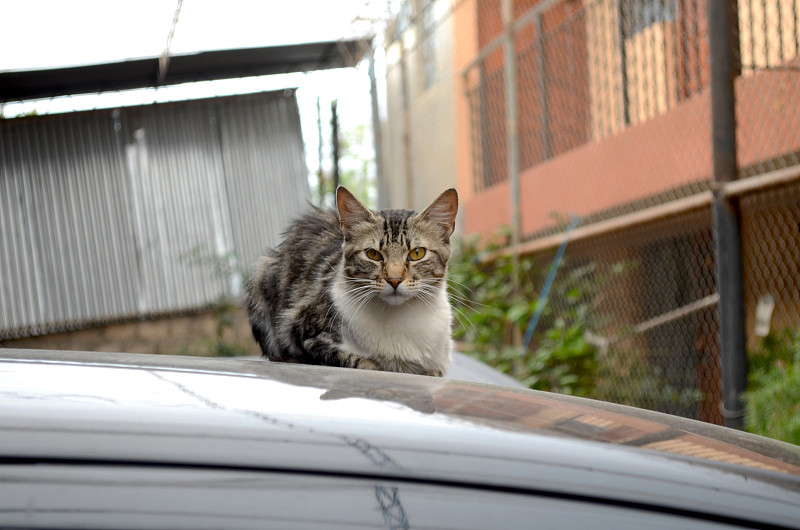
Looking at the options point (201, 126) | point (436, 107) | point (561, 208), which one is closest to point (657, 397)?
point (561, 208)

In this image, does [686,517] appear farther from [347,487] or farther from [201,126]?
[201,126]

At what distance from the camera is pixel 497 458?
1257 millimetres

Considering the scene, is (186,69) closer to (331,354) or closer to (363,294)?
(363,294)

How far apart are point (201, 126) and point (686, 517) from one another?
530 inches

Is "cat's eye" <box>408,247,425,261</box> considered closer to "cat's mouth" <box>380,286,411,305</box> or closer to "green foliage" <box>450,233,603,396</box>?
"cat's mouth" <box>380,286,411,305</box>

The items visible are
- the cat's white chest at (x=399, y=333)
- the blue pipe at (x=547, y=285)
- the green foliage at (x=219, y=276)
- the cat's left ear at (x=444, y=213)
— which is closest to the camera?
the cat's white chest at (x=399, y=333)

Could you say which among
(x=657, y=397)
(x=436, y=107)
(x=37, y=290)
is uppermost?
(x=436, y=107)

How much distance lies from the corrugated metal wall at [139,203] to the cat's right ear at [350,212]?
10.3 m

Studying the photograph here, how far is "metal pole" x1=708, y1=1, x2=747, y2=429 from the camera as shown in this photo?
5164 mm

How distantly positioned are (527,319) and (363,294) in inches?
216

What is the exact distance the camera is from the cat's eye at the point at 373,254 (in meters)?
3.24

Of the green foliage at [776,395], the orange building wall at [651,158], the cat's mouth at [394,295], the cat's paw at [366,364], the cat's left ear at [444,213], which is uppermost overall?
the orange building wall at [651,158]

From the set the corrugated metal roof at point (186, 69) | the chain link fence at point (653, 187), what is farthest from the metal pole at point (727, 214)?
the corrugated metal roof at point (186, 69)

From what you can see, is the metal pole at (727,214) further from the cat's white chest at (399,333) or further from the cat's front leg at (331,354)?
the cat's front leg at (331,354)
